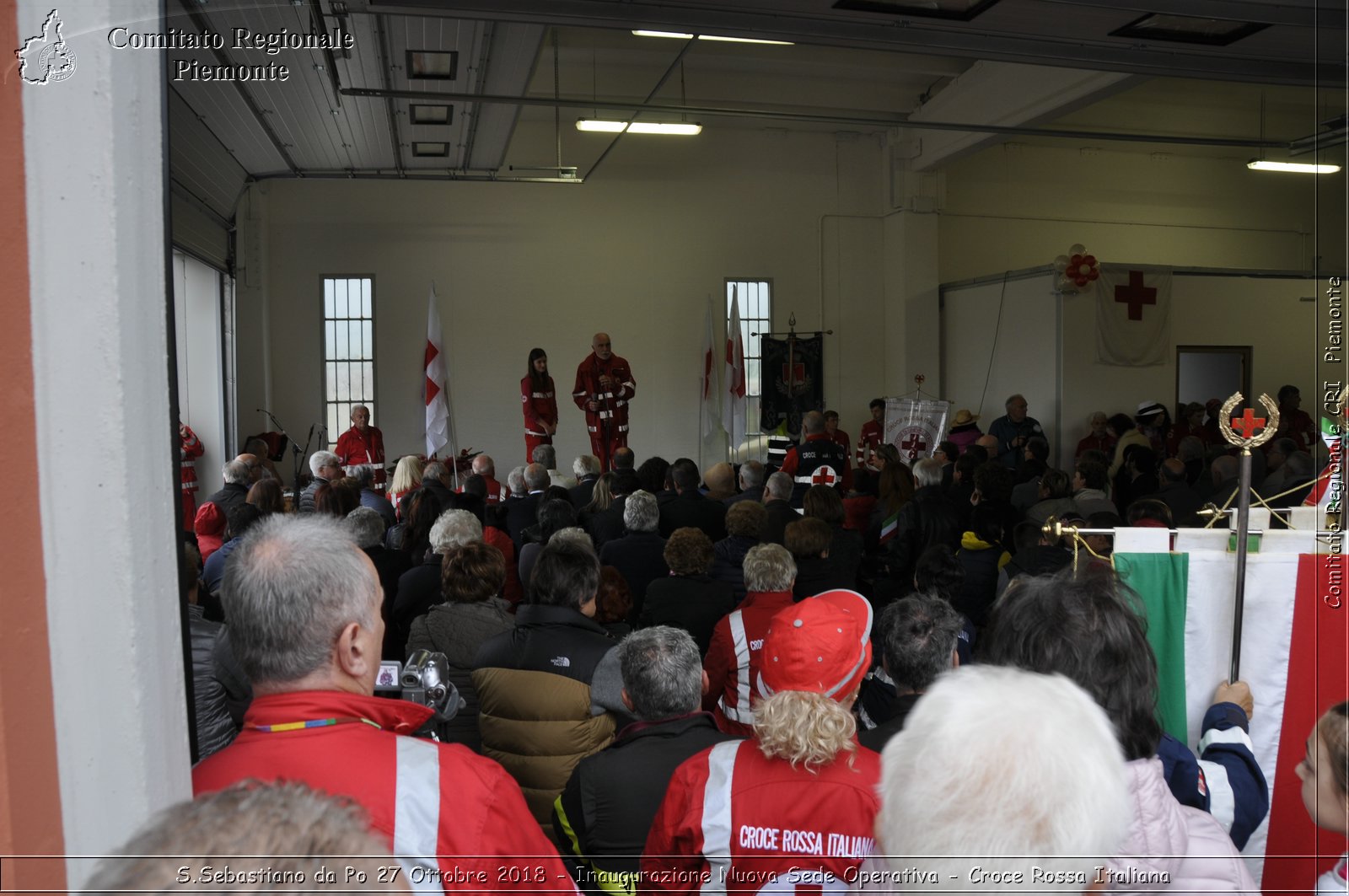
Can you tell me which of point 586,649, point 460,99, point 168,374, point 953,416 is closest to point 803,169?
point 953,416

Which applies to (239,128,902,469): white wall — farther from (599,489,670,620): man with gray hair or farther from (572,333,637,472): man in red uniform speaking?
(599,489,670,620): man with gray hair

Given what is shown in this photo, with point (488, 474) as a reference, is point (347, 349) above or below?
above

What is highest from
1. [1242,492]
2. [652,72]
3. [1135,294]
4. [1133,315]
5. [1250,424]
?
[652,72]

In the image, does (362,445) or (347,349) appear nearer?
(362,445)

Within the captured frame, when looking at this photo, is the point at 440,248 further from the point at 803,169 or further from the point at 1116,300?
the point at 1116,300

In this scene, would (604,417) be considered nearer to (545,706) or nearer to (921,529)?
(921,529)

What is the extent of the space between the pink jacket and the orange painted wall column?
1.45m

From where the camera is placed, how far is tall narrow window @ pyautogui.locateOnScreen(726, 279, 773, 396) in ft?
41.9

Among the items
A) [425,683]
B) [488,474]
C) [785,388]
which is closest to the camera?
[425,683]

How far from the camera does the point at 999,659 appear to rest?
1749 mm

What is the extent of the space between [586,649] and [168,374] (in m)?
1.55

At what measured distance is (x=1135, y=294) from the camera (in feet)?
34.9

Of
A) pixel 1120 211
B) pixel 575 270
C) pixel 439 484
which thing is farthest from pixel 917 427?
pixel 439 484

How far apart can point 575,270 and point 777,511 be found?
7.78 meters
